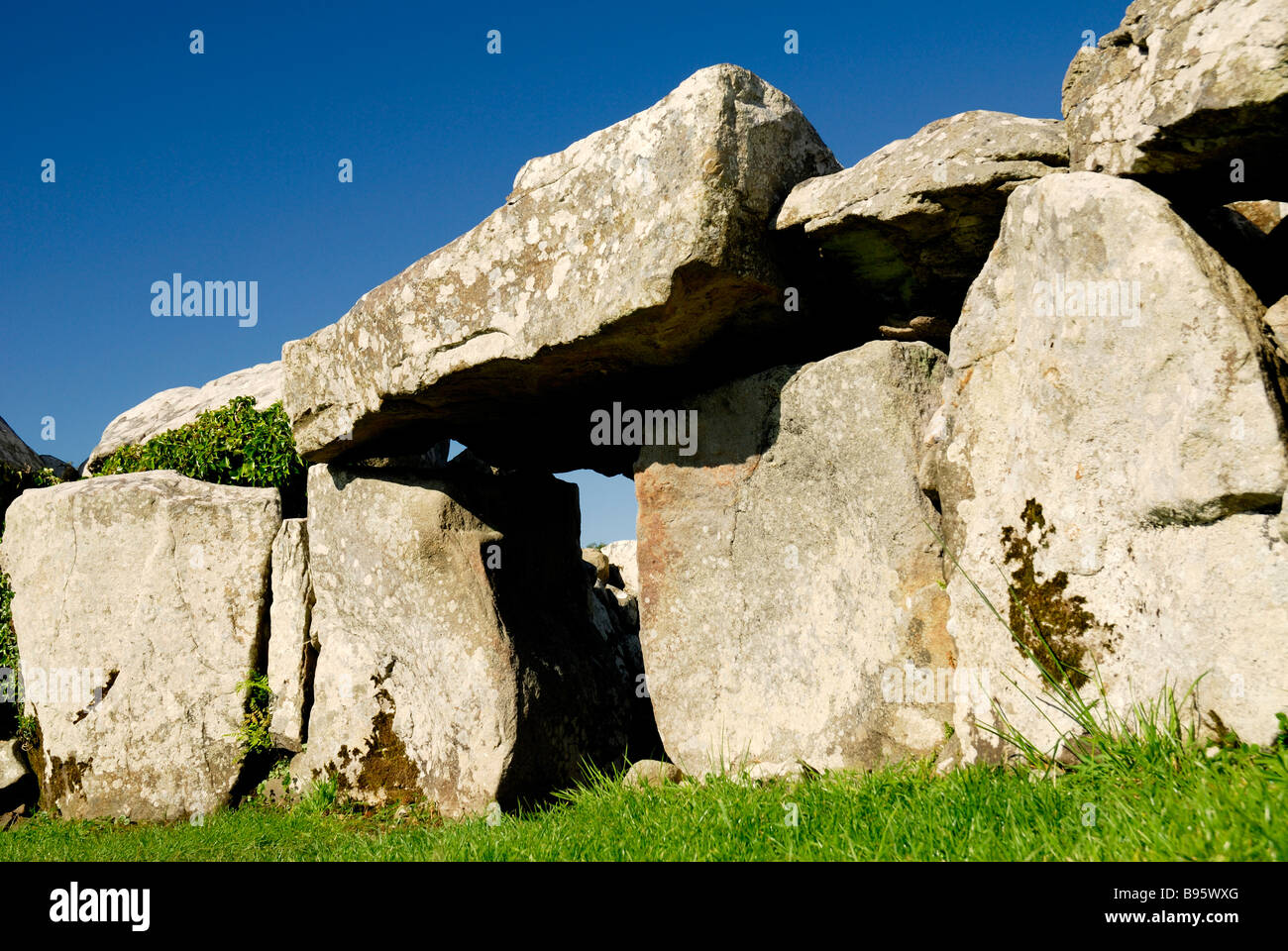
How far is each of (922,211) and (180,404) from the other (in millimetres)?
7506

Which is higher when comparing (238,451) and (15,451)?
(15,451)

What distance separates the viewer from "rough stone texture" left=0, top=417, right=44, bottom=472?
32.9 ft

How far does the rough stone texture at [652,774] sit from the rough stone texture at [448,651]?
2.69ft

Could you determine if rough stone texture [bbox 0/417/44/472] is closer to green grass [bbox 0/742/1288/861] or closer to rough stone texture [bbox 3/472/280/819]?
rough stone texture [bbox 3/472/280/819]

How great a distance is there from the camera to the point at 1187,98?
363 cm

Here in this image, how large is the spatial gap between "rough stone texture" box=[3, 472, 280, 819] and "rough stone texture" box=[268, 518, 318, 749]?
0.41 feet

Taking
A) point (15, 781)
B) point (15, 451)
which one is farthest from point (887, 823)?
point (15, 451)

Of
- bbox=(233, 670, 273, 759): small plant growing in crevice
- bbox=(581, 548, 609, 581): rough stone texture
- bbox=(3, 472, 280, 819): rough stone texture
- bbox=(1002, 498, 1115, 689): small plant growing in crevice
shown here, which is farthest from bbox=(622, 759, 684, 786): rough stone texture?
bbox=(581, 548, 609, 581): rough stone texture

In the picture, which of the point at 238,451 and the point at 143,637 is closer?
the point at 143,637

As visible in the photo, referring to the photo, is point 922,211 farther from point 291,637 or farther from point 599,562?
point 599,562

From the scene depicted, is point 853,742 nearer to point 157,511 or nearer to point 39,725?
point 157,511

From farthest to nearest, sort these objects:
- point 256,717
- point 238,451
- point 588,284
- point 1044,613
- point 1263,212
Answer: point 238,451 → point 256,717 → point 588,284 → point 1263,212 → point 1044,613

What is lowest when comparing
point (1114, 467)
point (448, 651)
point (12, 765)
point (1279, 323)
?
point (12, 765)

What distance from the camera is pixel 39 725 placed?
7359mm
